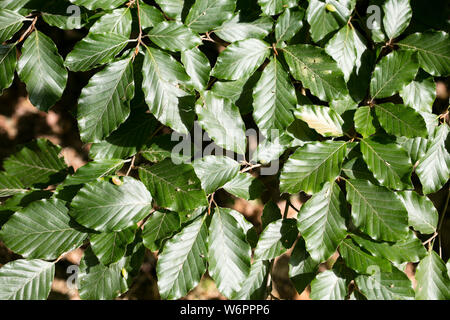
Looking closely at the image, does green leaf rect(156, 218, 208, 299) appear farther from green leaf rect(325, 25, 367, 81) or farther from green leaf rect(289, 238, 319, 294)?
green leaf rect(325, 25, 367, 81)

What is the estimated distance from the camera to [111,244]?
3.34ft

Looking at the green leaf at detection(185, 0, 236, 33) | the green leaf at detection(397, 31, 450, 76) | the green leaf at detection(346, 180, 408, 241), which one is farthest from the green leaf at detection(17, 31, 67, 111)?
the green leaf at detection(397, 31, 450, 76)

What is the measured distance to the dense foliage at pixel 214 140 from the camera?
97 cm

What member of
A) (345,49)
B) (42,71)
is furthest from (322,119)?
(42,71)

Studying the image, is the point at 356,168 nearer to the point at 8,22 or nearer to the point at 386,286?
the point at 386,286

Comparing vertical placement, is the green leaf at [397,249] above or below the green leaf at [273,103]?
below

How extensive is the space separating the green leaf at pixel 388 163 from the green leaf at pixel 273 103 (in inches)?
10.0

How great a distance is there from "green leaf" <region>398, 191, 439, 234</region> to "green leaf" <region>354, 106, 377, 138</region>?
0.91 ft

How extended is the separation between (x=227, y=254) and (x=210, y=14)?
690mm

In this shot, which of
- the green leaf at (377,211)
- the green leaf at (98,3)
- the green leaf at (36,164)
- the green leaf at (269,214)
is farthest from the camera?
the green leaf at (269,214)

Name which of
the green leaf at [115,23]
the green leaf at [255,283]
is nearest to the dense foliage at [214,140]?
the green leaf at [115,23]

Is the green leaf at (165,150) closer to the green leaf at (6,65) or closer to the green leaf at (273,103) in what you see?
the green leaf at (273,103)
